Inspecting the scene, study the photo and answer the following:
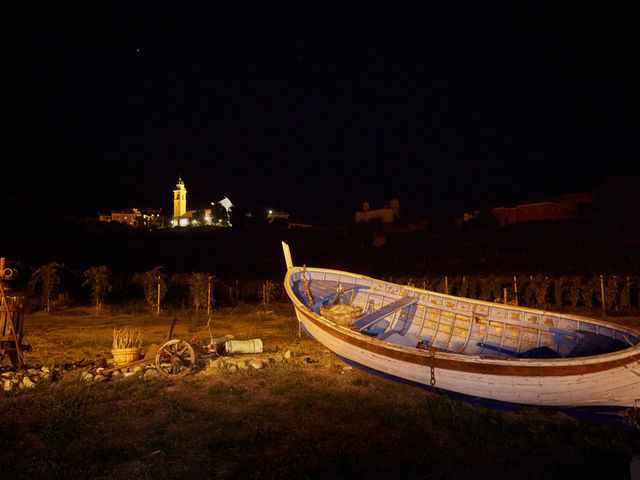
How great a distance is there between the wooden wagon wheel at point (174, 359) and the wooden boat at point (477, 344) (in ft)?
8.21

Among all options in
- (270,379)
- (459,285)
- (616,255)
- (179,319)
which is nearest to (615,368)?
(270,379)

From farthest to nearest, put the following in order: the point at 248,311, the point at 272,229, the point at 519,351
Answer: the point at 272,229 < the point at 248,311 < the point at 519,351

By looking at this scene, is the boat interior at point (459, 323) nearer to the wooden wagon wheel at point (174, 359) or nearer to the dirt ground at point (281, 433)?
the dirt ground at point (281, 433)

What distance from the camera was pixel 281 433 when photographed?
6.30 metres

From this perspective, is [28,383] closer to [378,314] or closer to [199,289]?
[378,314]

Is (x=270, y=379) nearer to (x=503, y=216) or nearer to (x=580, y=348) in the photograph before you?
(x=580, y=348)

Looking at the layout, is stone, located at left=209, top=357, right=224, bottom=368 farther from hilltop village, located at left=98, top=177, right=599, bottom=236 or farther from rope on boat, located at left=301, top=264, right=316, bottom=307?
hilltop village, located at left=98, top=177, right=599, bottom=236

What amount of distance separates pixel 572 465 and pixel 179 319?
601 inches

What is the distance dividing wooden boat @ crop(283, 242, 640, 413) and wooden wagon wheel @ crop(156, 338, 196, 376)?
98.5 inches

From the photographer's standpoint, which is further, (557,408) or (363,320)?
(363,320)

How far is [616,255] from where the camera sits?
31.4m

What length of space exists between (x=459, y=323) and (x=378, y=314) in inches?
66.0

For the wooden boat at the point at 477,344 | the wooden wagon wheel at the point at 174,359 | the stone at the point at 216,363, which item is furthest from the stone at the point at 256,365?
the wooden boat at the point at 477,344

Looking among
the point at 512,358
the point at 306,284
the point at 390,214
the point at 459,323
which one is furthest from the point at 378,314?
the point at 390,214
